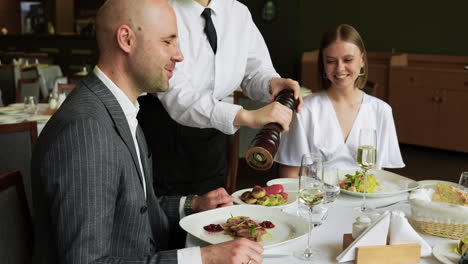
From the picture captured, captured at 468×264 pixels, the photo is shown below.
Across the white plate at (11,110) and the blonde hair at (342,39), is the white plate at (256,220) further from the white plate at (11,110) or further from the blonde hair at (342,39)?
the white plate at (11,110)

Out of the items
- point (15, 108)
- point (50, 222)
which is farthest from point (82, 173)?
point (15, 108)

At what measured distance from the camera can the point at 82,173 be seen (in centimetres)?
125

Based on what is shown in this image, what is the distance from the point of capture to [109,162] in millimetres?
1312

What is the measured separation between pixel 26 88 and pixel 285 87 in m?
5.22

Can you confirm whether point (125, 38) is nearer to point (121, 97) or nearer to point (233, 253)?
point (121, 97)

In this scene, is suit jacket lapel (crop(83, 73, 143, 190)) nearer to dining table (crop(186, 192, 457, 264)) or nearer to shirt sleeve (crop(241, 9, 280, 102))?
dining table (crop(186, 192, 457, 264))

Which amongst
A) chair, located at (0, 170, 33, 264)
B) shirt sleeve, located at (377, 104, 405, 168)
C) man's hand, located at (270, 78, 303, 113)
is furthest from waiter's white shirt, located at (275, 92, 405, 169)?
chair, located at (0, 170, 33, 264)

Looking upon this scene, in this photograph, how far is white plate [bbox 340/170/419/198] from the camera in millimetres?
1984

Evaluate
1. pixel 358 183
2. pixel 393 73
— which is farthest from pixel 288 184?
pixel 393 73

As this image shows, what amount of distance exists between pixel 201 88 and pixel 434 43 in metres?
6.08

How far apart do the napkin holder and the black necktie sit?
1.24 m

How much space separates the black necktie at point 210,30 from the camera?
2.31m

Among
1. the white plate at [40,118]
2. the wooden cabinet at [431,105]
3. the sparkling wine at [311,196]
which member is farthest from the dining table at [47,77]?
the sparkling wine at [311,196]

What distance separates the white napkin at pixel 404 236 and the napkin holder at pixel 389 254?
3 cm
